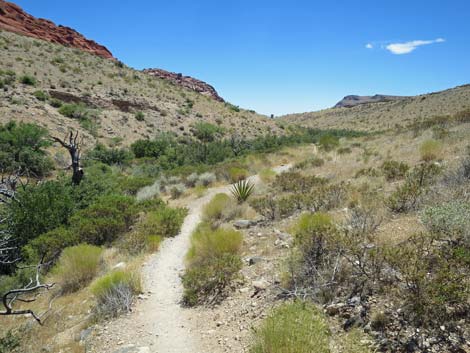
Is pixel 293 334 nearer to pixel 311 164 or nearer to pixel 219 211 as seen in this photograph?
pixel 219 211

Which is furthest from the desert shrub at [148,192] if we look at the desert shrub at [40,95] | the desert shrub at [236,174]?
the desert shrub at [40,95]

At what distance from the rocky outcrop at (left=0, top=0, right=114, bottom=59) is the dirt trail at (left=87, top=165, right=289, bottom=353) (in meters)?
45.0

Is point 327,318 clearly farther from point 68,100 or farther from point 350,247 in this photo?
point 68,100

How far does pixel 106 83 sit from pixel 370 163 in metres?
28.5

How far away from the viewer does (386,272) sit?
159 inches

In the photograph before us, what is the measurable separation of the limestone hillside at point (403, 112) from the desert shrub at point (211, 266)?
38827mm

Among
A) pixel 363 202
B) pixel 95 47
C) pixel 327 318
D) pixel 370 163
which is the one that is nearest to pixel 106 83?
pixel 370 163

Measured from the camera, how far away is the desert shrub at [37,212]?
29.6 ft

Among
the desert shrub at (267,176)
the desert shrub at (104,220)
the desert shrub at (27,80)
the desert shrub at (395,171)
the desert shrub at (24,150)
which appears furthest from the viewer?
the desert shrub at (27,80)

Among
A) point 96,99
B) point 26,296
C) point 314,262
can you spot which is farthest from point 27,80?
point 314,262

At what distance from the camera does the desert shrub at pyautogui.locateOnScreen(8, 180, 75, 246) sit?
9.02 m

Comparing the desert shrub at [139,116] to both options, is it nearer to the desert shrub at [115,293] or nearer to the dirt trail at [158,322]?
the dirt trail at [158,322]

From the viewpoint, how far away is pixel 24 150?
52.1 ft

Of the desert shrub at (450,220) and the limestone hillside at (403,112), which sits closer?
the desert shrub at (450,220)
